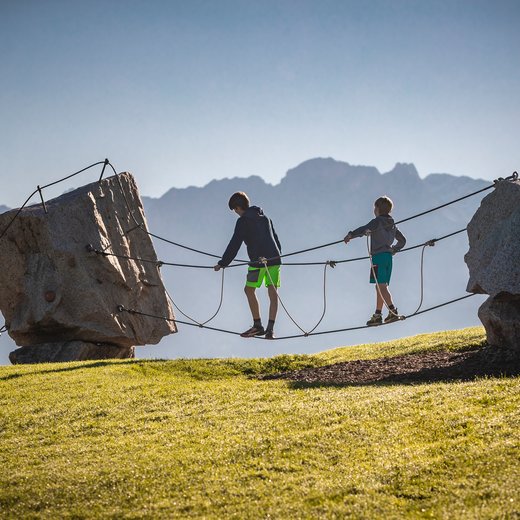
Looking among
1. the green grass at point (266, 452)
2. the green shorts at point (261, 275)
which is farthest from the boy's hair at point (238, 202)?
the green grass at point (266, 452)

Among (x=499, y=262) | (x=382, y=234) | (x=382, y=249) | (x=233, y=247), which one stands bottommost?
(x=499, y=262)

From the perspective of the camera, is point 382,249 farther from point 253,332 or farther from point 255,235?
point 253,332

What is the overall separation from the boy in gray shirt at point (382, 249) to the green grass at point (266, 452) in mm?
3763

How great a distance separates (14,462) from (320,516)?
481cm

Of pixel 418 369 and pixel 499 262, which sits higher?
pixel 499 262

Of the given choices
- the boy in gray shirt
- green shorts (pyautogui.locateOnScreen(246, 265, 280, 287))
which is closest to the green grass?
the boy in gray shirt

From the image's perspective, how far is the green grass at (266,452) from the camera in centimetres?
809

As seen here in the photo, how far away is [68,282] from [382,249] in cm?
869

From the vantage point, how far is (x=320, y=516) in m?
7.72

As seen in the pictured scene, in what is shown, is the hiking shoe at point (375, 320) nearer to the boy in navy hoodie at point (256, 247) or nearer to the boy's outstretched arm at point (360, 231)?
the boy's outstretched arm at point (360, 231)

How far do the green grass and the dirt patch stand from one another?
869 millimetres

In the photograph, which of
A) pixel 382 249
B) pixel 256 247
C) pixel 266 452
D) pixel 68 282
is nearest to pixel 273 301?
pixel 256 247

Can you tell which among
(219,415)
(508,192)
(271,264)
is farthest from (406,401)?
(271,264)

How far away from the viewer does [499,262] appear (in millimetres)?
14180
